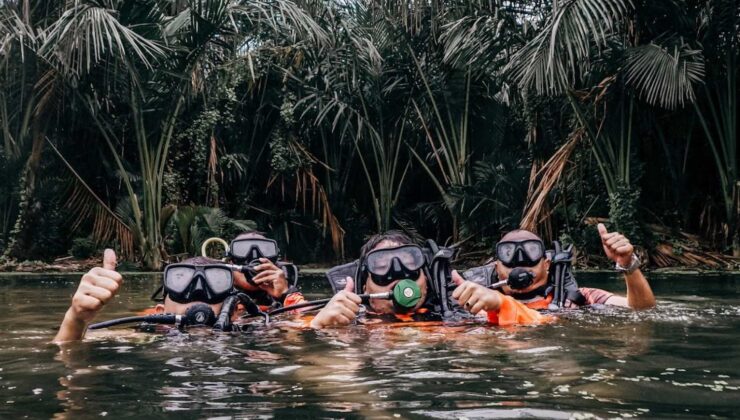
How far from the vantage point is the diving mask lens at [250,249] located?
5.85 meters

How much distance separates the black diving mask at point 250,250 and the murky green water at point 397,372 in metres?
1.26

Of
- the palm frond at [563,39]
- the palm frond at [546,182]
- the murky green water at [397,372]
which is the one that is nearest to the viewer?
the murky green water at [397,372]

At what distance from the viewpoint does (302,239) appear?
1462 centimetres

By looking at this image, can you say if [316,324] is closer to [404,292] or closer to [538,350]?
[404,292]

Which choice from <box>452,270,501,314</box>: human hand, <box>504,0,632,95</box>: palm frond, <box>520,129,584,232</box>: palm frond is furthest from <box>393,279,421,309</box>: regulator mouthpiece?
<box>520,129,584,232</box>: palm frond

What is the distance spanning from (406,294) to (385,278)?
213 millimetres

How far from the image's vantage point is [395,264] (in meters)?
4.53

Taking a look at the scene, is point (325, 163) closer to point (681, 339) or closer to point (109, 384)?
point (681, 339)

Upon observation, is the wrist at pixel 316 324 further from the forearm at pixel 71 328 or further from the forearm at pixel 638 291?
the forearm at pixel 638 291

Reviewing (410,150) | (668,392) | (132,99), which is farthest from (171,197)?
(668,392)

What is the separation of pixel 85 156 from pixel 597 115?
27.3 ft

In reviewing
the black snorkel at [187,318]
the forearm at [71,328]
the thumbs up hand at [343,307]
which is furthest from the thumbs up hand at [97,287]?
the thumbs up hand at [343,307]

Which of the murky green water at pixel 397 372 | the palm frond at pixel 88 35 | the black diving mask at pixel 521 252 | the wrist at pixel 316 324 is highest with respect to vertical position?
the palm frond at pixel 88 35

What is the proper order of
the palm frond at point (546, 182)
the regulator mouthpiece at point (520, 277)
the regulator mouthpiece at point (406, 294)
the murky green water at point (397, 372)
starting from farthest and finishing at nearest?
the palm frond at point (546, 182)
the regulator mouthpiece at point (520, 277)
the regulator mouthpiece at point (406, 294)
the murky green water at point (397, 372)
